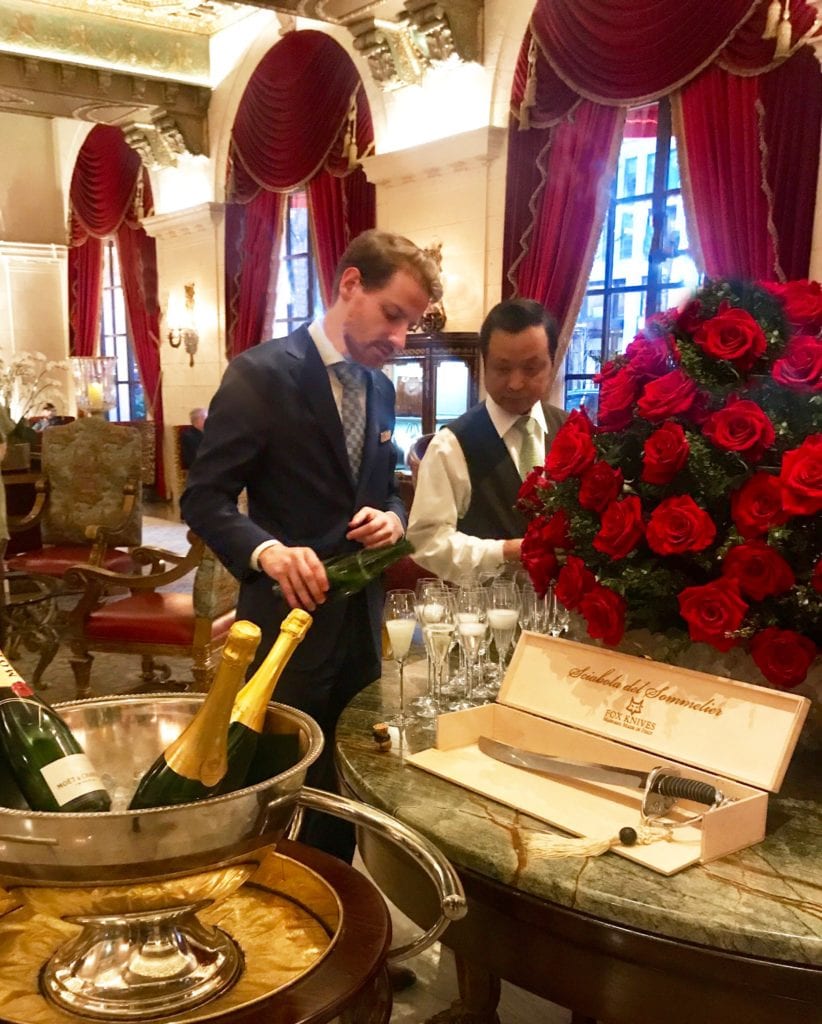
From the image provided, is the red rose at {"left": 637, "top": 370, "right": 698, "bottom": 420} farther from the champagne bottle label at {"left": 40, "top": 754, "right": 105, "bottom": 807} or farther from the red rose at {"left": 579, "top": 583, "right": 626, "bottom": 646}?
the champagne bottle label at {"left": 40, "top": 754, "right": 105, "bottom": 807}

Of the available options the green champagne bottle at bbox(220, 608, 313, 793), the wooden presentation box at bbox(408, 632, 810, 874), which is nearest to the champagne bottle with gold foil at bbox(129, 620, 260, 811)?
the green champagne bottle at bbox(220, 608, 313, 793)

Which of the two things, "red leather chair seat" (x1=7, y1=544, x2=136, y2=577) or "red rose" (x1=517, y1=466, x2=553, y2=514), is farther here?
"red leather chair seat" (x1=7, y1=544, x2=136, y2=577)

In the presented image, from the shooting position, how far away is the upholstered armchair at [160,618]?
347 cm

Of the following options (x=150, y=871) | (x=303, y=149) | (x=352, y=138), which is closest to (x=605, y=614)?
(x=150, y=871)

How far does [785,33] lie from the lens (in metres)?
4.05

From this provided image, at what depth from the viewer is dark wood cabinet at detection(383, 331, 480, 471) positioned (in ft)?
18.6

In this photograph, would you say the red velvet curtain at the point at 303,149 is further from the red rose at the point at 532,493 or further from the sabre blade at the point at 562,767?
the sabre blade at the point at 562,767

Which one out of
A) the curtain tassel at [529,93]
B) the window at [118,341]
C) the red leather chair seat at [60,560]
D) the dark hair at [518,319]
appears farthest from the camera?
the window at [118,341]

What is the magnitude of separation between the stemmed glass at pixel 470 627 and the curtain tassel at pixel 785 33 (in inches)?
147

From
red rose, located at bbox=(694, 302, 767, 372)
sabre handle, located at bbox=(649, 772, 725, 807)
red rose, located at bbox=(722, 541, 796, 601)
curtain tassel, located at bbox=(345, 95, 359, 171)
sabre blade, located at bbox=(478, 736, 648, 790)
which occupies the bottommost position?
sabre blade, located at bbox=(478, 736, 648, 790)

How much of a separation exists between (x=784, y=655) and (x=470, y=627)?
1.65ft

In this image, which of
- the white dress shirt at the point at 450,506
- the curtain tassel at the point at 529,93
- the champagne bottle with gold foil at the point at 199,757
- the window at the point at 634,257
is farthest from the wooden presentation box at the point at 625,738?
the curtain tassel at the point at 529,93

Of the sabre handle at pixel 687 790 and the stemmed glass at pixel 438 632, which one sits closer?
the sabre handle at pixel 687 790

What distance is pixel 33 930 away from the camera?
0.81m
